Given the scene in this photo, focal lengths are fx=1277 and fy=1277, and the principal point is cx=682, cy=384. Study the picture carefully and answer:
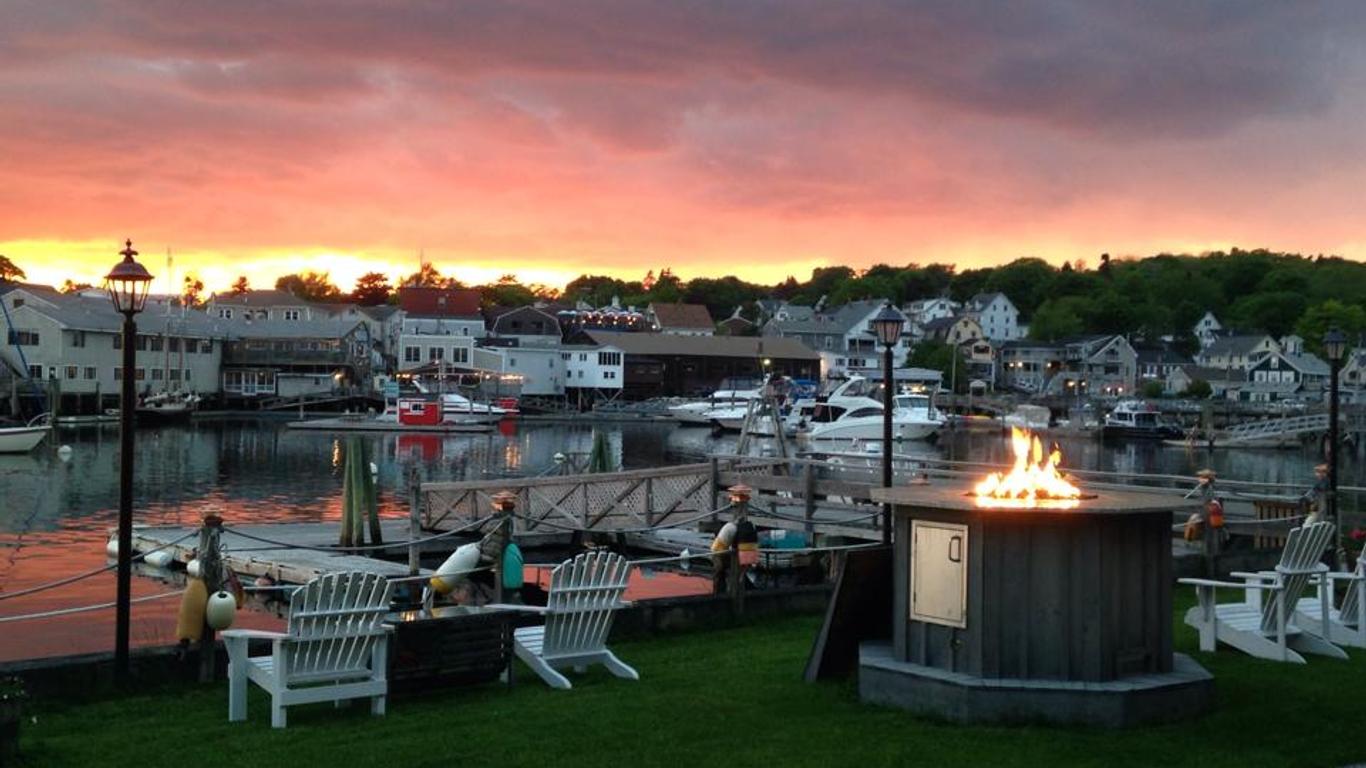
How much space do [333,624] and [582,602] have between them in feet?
7.90

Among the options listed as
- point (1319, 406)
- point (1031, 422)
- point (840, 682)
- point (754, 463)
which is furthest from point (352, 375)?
point (840, 682)

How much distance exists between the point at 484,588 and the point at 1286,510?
1491 cm

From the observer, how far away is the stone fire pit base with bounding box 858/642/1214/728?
947 centimetres

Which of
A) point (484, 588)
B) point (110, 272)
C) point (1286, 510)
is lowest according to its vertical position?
point (484, 588)

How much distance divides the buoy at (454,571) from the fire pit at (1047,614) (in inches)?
242

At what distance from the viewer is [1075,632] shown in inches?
378

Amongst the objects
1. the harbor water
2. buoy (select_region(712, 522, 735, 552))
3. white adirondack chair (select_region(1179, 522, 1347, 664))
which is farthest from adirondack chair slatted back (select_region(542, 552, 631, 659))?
buoy (select_region(712, 522, 735, 552))

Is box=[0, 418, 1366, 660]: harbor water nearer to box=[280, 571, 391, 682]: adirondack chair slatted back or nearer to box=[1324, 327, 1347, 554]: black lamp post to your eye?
box=[280, 571, 391, 682]: adirondack chair slatted back

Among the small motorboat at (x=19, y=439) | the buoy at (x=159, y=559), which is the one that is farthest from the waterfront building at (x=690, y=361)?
the buoy at (x=159, y=559)

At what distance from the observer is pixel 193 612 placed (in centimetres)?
1210

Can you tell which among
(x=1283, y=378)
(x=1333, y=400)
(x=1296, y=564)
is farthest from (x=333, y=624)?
(x=1283, y=378)

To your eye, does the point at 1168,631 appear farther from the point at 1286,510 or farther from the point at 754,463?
the point at 754,463

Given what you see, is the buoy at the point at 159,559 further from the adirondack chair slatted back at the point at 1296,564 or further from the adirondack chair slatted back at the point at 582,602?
the adirondack chair slatted back at the point at 1296,564

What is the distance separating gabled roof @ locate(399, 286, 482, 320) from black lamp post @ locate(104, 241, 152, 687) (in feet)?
420
